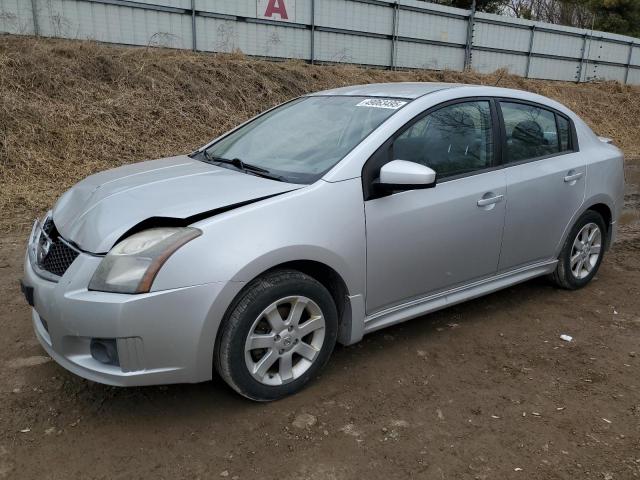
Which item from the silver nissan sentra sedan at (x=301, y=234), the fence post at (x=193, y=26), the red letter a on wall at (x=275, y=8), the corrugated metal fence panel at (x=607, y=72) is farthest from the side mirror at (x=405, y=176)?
the corrugated metal fence panel at (x=607, y=72)

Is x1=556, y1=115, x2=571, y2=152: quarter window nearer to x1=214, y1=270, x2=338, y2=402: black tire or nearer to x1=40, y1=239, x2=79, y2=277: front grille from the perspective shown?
x1=214, y1=270, x2=338, y2=402: black tire

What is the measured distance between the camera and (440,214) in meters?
3.33

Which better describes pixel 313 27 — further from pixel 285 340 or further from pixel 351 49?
pixel 285 340

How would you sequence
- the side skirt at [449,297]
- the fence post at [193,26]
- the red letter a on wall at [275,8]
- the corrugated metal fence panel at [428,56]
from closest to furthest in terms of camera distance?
the side skirt at [449,297], the fence post at [193,26], the red letter a on wall at [275,8], the corrugated metal fence panel at [428,56]

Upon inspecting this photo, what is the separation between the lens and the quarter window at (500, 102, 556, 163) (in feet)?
12.7

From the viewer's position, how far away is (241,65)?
36.5 feet

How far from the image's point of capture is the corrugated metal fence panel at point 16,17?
9.22 meters

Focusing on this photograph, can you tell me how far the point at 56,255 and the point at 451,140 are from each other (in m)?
2.39

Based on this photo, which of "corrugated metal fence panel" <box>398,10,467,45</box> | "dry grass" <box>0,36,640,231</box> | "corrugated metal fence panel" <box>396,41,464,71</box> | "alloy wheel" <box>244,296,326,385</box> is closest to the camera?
"alloy wheel" <box>244,296,326,385</box>

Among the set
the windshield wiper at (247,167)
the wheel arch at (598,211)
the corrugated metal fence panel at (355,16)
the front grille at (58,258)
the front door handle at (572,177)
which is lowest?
the wheel arch at (598,211)

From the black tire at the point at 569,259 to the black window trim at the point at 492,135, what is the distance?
3.49 ft

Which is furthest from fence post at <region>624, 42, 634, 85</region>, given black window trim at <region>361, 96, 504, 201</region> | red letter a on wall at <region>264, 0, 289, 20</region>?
black window trim at <region>361, 96, 504, 201</region>

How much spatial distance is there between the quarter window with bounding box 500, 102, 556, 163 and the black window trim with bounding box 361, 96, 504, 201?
0.09 meters

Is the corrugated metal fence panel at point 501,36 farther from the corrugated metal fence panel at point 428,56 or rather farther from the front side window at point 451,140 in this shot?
the front side window at point 451,140
